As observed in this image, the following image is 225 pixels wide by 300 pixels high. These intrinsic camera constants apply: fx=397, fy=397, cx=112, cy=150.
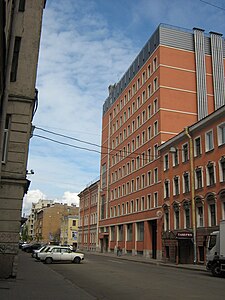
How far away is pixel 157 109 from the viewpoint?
4931 cm

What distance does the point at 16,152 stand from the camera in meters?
16.6

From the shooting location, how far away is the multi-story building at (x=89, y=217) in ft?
255

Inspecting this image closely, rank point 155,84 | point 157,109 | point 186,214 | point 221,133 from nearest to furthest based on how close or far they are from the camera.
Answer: point 221,133 < point 186,214 < point 157,109 < point 155,84

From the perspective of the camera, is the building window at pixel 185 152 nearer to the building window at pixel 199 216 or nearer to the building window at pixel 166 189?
the building window at pixel 166 189

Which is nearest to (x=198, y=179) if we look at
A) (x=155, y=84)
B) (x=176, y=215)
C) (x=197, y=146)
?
(x=197, y=146)

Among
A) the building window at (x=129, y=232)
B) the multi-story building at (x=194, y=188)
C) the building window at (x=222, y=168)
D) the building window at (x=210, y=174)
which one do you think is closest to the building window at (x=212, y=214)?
the multi-story building at (x=194, y=188)

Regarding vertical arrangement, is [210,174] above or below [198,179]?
above

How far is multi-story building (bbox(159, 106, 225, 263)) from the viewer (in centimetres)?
→ 3406

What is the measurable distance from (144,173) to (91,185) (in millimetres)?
32937

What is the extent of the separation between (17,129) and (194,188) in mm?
23968

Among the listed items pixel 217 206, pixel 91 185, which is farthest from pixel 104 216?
pixel 217 206

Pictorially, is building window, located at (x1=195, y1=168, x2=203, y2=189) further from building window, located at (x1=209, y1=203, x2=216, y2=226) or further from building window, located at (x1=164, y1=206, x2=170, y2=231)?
building window, located at (x1=164, y1=206, x2=170, y2=231)

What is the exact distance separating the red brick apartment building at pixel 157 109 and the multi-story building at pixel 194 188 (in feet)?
4.56

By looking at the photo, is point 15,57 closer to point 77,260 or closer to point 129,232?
point 77,260
